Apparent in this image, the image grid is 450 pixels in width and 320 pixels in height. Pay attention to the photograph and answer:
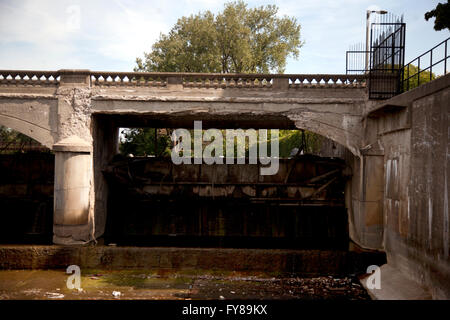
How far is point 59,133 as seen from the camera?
11977mm

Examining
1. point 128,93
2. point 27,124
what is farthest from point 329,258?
point 27,124

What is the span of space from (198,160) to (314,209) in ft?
16.3

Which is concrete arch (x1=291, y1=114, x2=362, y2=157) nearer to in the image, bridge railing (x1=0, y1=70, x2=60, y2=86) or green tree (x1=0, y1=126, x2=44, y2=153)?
bridge railing (x1=0, y1=70, x2=60, y2=86)

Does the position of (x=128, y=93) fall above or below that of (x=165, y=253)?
above

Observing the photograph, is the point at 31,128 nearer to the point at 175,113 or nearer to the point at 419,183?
the point at 175,113

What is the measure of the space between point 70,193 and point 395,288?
9.61m

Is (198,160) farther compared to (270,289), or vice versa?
(198,160)

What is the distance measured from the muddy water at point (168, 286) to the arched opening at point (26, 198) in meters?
3.26

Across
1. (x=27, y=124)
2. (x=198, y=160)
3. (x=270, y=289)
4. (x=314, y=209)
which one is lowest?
(x=270, y=289)

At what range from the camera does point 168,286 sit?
31.5 ft

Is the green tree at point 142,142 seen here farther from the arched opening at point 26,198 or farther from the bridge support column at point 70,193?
the bridge support column at point 70,193
